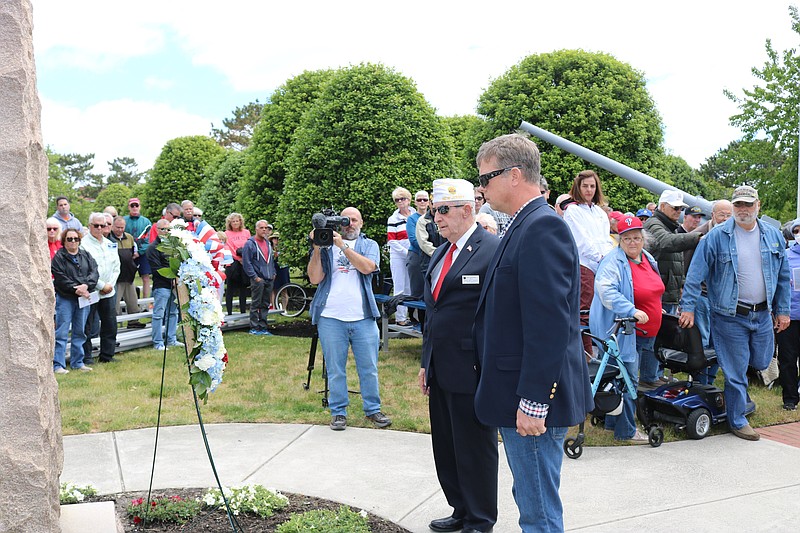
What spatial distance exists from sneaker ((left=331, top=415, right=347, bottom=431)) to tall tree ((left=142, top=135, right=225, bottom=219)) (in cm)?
2546

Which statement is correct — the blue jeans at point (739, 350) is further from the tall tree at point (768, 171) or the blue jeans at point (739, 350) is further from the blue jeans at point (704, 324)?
the tall tree at point (768, 171)

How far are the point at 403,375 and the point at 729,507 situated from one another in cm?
494

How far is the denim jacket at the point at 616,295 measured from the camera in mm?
6109

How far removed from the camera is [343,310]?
261 inches

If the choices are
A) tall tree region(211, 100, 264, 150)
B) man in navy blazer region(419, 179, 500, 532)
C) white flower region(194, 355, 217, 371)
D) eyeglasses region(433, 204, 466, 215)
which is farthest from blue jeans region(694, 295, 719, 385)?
tall tree region(211, 100, 264, 150)

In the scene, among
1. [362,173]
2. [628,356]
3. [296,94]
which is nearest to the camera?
[628,356]

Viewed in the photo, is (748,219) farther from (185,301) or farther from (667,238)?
(185,301)

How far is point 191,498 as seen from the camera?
4793 millimetres

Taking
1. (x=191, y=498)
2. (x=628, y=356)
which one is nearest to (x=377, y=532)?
(x=191, y=498)

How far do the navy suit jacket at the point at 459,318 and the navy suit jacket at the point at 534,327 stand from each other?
3.15 ft

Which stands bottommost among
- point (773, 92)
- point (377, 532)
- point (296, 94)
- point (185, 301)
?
point (377, 532)

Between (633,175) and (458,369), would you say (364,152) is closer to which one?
(633,175)

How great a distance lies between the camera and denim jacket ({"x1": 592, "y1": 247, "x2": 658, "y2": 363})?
611 cm

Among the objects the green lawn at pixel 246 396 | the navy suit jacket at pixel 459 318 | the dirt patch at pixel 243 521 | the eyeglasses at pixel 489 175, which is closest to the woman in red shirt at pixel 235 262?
the green lawn at pixel 246 396
